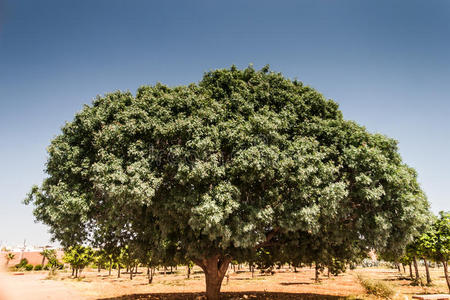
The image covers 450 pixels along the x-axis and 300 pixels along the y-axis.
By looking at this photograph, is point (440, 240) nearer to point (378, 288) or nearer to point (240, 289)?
point (378, 288)

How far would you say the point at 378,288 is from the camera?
21750mm

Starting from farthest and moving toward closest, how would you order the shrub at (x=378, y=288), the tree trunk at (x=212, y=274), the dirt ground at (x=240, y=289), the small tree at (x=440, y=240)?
the small tree at (x=440, y=240)
the dirt ground at (x=240, y=289)
the shrub at (x=378, y=288)
the tree trunk at (x=212, y=274)

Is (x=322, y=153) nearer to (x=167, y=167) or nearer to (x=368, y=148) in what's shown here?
(x=368, y=148)

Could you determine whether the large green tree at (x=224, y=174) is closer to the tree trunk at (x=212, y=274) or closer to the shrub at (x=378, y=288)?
the tree trunk at (x=212, y=274)

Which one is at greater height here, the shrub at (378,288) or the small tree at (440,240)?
the small tree at (440,240)

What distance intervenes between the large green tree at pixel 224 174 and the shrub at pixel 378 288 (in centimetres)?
611

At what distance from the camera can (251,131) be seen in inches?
603

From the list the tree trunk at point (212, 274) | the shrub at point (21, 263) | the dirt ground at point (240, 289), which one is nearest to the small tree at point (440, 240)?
the dirt ground at point (240, 289)

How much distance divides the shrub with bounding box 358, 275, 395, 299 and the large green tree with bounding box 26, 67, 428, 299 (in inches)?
240

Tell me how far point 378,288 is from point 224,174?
17.2m

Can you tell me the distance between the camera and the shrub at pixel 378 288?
824 inches

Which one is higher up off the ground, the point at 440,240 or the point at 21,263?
the point at 440,240

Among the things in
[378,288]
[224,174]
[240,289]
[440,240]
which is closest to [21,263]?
[240,289]

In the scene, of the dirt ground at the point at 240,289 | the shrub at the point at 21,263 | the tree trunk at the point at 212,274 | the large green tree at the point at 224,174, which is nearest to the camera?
the shrub at the point at 21,263
